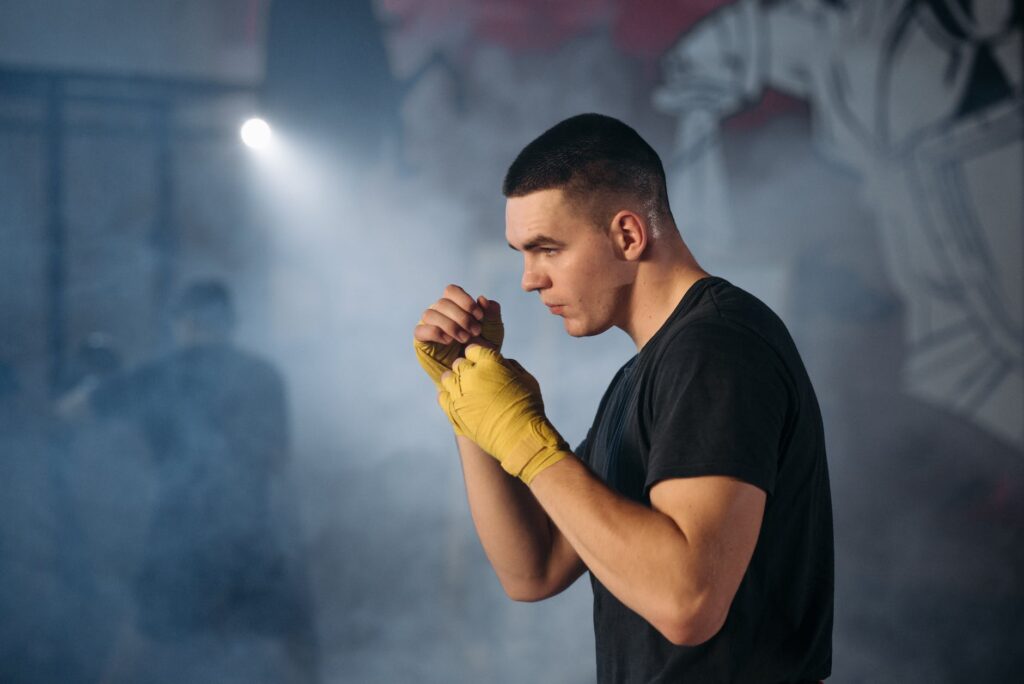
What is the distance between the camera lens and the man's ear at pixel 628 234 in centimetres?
145

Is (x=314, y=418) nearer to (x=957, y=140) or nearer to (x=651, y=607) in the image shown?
(x=651, y=607)

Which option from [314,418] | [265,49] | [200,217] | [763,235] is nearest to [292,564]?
[314,418]

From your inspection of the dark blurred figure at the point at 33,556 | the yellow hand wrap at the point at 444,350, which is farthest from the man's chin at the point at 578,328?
the dark blurred figure at the point at 33,556

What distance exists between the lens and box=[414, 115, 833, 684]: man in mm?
1105

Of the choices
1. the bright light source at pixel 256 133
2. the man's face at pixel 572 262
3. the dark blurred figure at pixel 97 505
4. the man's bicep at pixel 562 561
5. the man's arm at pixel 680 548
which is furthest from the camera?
the bright light source at pixel 256 133

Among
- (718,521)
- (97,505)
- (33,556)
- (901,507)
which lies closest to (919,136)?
(901,507)

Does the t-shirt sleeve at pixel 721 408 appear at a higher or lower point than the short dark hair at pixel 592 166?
lower

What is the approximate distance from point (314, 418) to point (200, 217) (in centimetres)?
99

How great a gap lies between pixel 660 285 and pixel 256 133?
263cm

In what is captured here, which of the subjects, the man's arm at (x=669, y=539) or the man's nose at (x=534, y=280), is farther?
the man's nose at (x=534, y=280)

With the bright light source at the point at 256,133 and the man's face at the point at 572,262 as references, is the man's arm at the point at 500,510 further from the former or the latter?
the bright light source at the point at 256,133

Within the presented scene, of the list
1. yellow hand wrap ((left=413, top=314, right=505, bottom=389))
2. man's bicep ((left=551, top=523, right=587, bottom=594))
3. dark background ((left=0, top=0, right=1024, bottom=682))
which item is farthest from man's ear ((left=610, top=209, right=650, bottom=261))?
dark background ((left=0, top=0, right=1024, bottom=682))

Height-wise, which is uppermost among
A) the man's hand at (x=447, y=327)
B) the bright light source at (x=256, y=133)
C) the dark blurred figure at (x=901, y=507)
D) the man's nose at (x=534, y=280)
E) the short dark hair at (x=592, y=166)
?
the bright light source at (x=256, y=133)

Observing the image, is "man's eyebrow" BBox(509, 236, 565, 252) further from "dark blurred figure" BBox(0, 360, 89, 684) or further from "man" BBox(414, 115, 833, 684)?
"dark blurred figure" BBox(0, 360, 89, 684)
